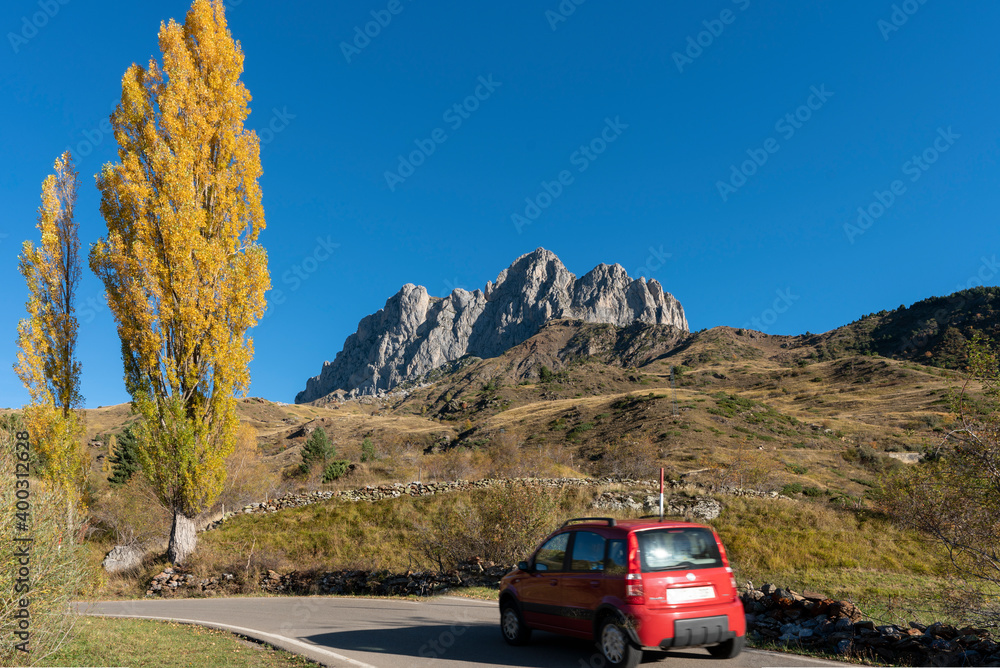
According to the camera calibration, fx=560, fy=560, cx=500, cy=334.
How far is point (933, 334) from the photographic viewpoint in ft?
321

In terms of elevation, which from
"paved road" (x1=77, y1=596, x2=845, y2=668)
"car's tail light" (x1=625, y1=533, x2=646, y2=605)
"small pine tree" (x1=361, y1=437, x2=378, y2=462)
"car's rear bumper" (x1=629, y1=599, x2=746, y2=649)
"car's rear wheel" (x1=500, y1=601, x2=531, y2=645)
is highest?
"small pine tree" (x1=361, y1=437, x2=378, y2=462)

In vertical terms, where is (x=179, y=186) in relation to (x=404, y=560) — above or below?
above

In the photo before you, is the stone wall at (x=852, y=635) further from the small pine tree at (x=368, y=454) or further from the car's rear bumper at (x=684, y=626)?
the small pine tree at (x=368, y=454)

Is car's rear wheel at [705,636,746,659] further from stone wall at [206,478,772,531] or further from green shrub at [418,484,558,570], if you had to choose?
stone wall at [206,478,772,531]

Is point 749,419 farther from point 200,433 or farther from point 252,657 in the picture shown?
point 252,657

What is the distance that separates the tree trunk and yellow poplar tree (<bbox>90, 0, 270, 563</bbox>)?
3 cm

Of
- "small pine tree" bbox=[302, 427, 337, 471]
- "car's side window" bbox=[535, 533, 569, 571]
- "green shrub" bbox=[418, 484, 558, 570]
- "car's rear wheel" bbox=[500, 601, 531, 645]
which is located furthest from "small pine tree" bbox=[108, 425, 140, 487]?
"car's side window" bbox=[535, 533, 569, 571]

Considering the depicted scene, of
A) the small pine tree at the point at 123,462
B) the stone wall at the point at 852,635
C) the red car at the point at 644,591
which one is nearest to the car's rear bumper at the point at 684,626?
the red car at the point at 644,591

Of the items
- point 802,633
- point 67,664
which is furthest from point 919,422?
point 67,664

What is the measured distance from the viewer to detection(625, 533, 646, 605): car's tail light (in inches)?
236

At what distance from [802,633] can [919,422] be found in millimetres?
53751

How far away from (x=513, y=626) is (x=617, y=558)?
2510 millimetres

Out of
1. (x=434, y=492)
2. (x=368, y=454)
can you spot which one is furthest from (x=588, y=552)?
(x=368, y=454)

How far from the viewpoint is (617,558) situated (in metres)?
6.37
